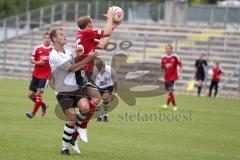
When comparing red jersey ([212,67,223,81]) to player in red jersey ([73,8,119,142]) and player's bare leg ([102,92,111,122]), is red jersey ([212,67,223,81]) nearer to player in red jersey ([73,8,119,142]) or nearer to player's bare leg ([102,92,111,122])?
player's bare leg ([102,92,111,122])

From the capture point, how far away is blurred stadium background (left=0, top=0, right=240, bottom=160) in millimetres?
13312

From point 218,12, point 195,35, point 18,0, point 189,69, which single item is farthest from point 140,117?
point 18,0

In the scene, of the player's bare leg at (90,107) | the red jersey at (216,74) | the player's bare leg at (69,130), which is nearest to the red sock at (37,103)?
the player's bare leg at (90,107)

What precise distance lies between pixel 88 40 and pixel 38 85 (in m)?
7.03

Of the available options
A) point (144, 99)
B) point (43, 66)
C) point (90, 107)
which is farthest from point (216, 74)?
point (90, 107)

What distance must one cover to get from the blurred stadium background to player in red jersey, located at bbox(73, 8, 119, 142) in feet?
2.38

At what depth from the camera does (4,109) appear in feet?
68.4

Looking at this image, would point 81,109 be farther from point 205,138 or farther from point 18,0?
point 18,0

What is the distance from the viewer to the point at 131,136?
1551cm

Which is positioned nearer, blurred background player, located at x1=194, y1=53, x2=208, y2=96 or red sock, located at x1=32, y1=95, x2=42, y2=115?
red sock, located at x1=32, y1=95, x2=42, y2=115

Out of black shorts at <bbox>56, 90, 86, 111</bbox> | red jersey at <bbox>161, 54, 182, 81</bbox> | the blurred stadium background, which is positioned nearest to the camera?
black shorts at <bbox>56, 90, 86, 111</bbox>

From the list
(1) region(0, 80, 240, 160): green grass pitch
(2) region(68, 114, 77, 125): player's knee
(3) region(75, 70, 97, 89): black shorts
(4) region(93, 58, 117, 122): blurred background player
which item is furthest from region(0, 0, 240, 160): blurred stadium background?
(3) region(75, 70, 97, 89): black shorts

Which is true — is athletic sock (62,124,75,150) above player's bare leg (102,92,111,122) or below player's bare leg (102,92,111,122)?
above

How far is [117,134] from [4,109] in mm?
6119
